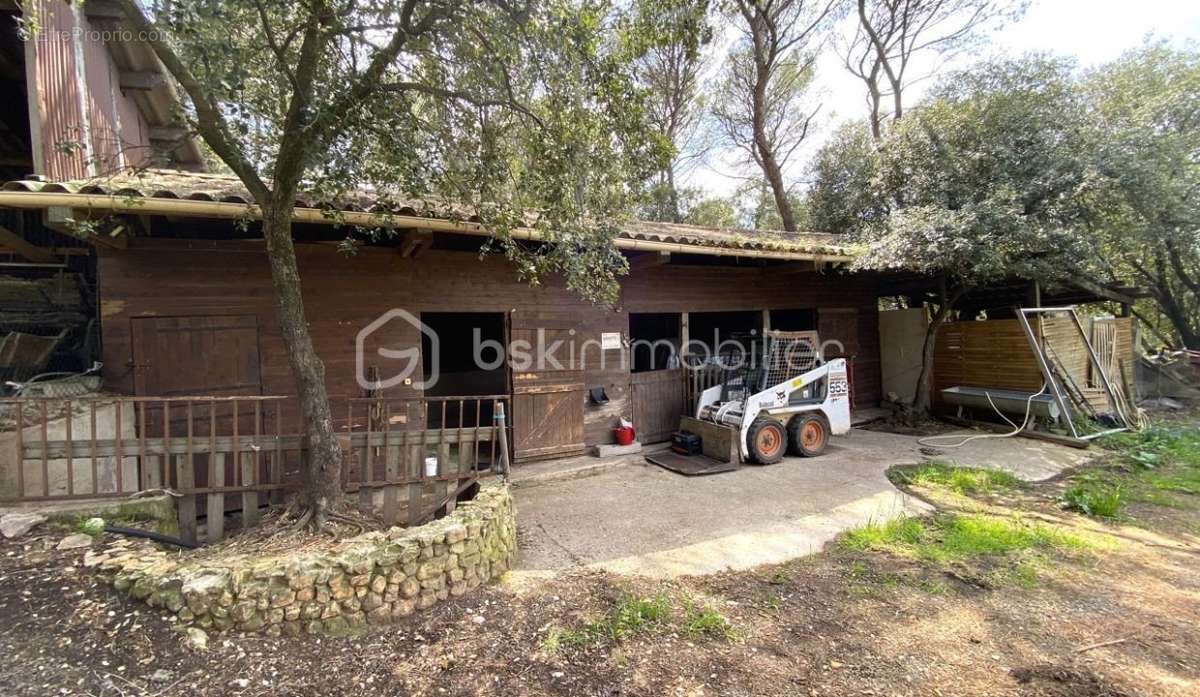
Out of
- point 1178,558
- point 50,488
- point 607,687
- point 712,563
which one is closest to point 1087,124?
point 1178,558

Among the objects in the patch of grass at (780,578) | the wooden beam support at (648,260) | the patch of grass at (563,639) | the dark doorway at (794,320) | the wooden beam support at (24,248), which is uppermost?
the wooden beam support at (648,260)

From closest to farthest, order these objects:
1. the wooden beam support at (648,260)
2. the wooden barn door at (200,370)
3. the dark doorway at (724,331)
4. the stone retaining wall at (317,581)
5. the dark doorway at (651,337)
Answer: the stone retaining wall at (317,581) → the wooden barn door at (200,370) → the wooden beam support at (648,260) → the dark doorway at (724,331) → the dark doorway at (651,337)

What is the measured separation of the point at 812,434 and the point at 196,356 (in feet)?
22.0

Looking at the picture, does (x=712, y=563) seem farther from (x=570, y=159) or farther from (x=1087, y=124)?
(x=1087, y=124)

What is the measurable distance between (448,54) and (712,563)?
4048 mm

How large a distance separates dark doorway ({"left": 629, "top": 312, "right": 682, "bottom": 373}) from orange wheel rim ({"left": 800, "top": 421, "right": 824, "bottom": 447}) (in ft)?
7.36

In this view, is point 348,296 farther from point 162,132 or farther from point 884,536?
point 162,132

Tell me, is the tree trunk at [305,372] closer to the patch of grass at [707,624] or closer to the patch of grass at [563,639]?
the patch of grass at [563,639]

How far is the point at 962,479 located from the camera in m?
4.97

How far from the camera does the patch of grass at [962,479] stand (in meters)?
4.88

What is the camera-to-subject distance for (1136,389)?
869cm

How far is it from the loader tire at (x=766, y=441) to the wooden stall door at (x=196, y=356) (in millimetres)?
5149

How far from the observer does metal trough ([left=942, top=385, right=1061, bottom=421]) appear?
22.1 ft
